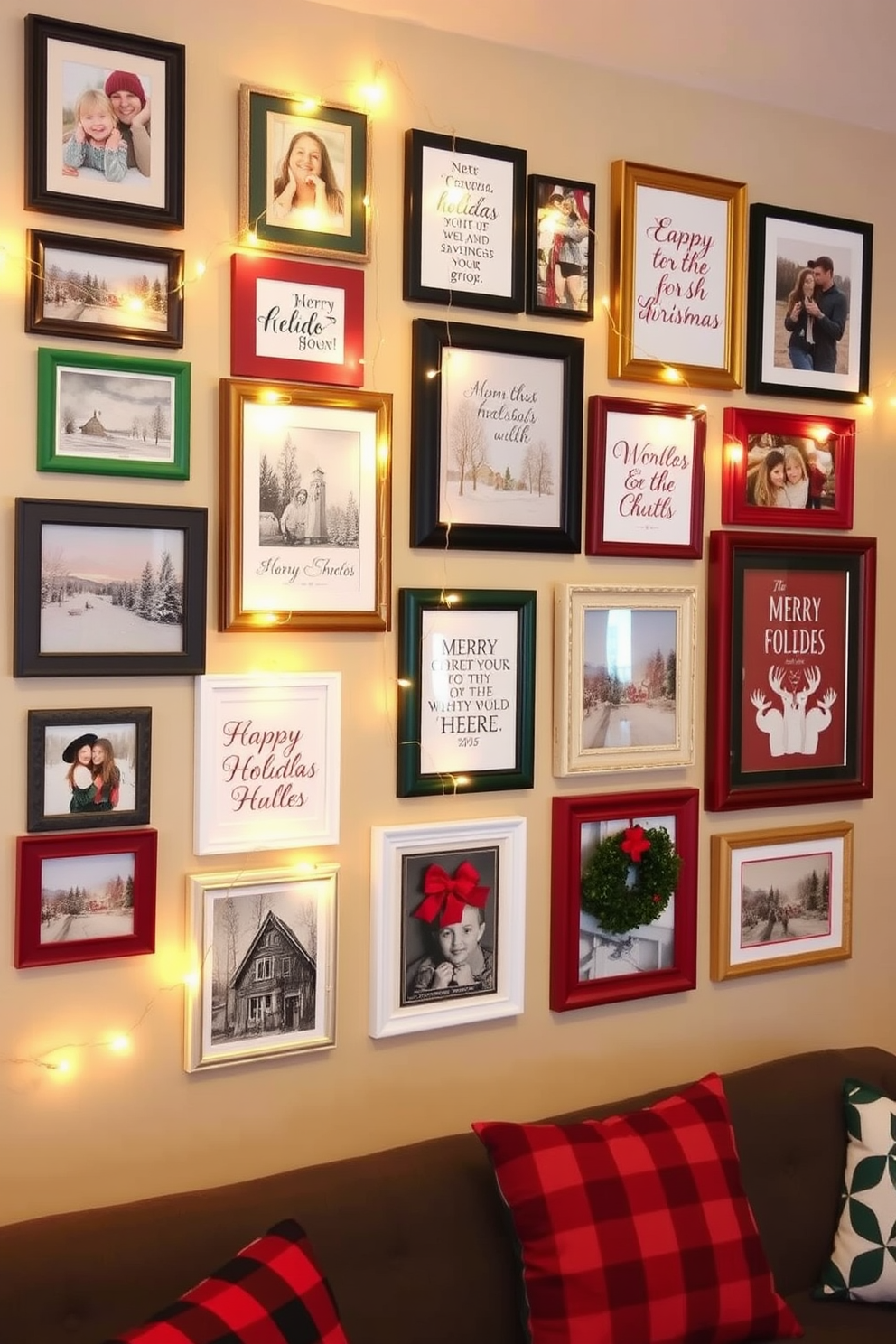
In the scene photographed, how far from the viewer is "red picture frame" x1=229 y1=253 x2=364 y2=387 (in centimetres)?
202

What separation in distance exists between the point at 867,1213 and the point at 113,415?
185 centimetres

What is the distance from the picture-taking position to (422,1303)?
1.86 m

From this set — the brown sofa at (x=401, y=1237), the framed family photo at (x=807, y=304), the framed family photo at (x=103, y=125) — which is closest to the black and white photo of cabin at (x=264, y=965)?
the brown sofa at (x=401, y=1237)

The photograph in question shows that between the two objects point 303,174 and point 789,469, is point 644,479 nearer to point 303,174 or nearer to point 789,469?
point 789,469

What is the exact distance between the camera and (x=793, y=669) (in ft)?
8.52

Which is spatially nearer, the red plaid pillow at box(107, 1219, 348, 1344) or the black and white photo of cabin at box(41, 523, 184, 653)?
the red plaid pillow at box(107, 1219, 348, 1344)

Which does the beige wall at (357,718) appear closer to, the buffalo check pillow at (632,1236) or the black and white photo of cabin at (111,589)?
the black and white photo of cabin at (111,589)

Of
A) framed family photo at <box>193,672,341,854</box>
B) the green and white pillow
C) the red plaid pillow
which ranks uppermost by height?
framed family photo at <box>193,672,341,854</box>

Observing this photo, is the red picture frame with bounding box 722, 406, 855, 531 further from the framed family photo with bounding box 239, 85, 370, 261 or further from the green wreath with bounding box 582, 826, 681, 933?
the framed family photo with bounding box 239, 85, 370, 261

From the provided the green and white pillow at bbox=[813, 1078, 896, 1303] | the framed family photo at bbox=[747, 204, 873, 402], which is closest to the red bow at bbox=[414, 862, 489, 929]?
the green and white pillow at bbox=[813, 1078, 896, 1303]

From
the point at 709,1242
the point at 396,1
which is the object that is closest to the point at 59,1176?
the point at 709,1242

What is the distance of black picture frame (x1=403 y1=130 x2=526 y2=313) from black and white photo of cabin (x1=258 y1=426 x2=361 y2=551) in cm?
31

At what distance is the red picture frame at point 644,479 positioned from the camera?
2348 mm

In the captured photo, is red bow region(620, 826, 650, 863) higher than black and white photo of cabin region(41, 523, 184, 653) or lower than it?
lower
